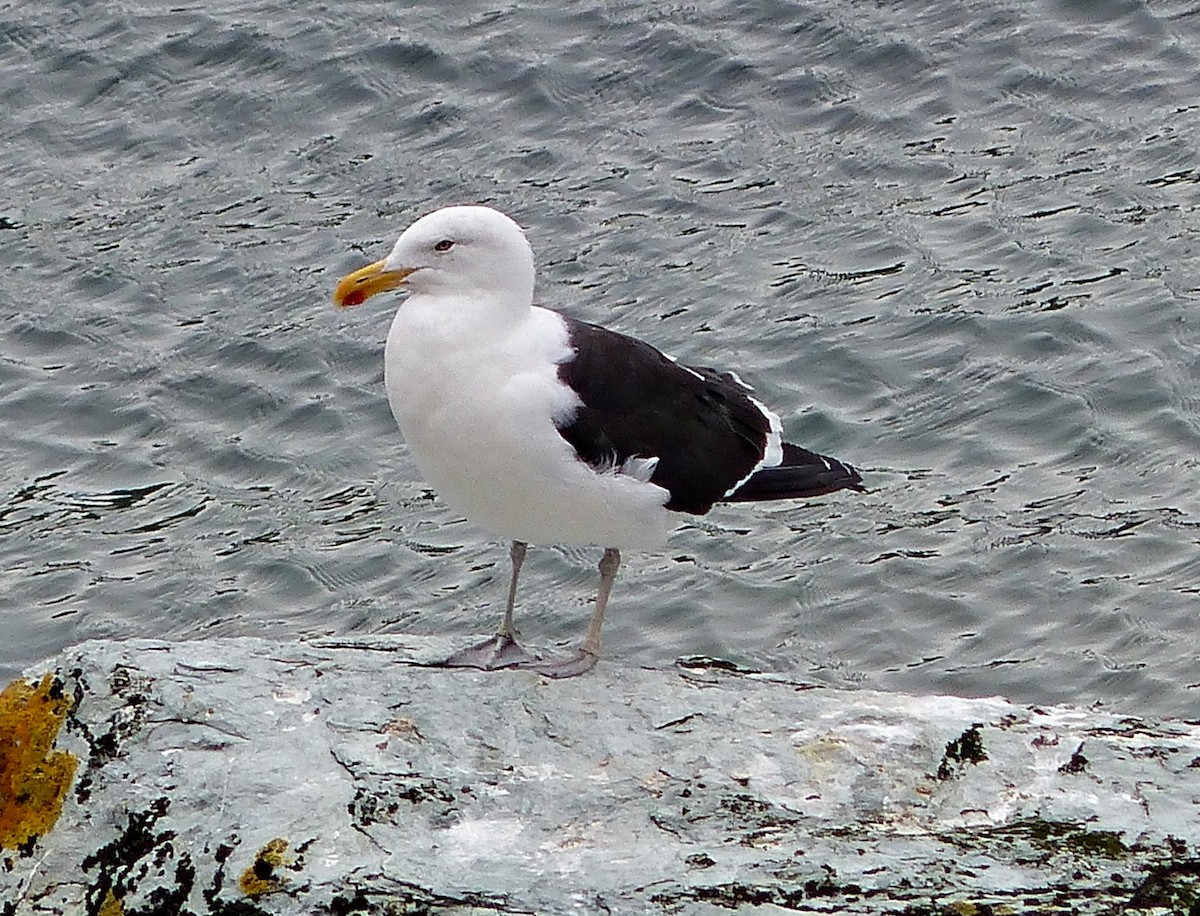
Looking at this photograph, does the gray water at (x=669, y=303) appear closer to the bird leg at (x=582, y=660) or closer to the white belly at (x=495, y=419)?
the bird leg at (x=582, y=660)

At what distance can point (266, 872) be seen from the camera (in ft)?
15.3

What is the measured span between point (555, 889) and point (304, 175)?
9.34 metres

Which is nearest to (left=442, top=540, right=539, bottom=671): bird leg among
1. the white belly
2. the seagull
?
the seagull

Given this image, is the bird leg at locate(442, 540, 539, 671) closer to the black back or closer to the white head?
the black back

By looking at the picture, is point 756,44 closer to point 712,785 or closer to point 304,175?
point 304,175

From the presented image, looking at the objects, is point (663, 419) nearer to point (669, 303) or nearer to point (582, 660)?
point (582, 660)

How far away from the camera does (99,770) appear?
5.07 metres

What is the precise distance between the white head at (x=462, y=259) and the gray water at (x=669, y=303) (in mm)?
3078

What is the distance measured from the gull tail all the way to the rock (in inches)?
55.9

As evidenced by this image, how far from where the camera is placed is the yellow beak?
21.4 ft

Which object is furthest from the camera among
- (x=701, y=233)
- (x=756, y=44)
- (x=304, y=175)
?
(x=756, y=44)

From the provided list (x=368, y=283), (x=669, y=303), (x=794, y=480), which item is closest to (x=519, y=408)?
(x=368, y=283)

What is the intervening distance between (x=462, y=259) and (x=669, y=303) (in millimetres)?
5397

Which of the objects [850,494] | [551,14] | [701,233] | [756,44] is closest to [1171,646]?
[850,494]
